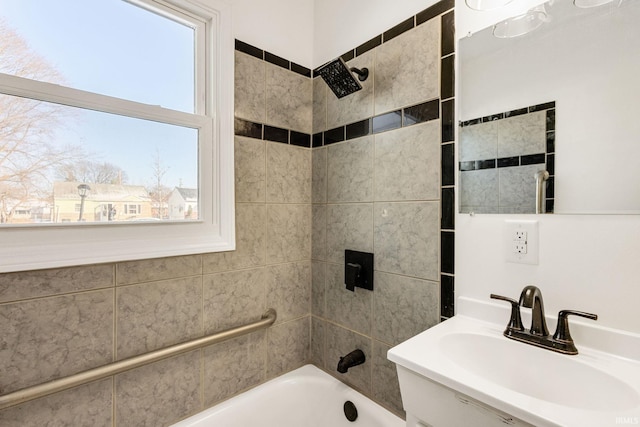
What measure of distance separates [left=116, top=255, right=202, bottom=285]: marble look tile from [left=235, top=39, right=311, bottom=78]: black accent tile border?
100 cm

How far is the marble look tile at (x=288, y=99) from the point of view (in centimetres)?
153

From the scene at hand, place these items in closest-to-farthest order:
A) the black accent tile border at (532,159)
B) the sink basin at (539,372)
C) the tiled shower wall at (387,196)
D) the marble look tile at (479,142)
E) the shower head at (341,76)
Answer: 1. the sink basin at (539,372)
2. the black accent tile border at (532,159)
3. the marble look tile at (479,142)
4. the tiled shower wall at (387,196)
5. the shower head at (341,76)

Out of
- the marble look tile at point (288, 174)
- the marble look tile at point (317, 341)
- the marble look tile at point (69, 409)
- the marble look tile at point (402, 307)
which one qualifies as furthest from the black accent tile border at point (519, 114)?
the marble look tile at point (69, 409)

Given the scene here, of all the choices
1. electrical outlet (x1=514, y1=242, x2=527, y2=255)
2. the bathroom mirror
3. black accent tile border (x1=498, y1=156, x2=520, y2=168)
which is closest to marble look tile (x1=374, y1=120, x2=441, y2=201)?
the bathroom mirror

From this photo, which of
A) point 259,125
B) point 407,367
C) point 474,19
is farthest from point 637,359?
point 259,125

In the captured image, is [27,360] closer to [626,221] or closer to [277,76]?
[277,76]

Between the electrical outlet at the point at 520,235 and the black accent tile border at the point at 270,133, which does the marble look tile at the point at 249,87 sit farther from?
the electrical outlet at the point at 520,235

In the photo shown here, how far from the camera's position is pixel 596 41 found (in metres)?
0.86

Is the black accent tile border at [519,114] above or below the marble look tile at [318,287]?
above

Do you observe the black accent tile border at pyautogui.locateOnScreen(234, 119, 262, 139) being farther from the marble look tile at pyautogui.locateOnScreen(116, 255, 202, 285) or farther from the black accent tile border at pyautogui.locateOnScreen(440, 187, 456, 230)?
the black accent tile border at pyautogui.locateOnScreen(440, 187, 456, 230)

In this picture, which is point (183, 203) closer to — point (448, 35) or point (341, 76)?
point (341, 76)

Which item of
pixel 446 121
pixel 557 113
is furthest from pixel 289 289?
pixel 557 113

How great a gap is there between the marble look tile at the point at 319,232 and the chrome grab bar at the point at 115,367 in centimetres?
48

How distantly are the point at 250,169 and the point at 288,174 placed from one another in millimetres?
228
